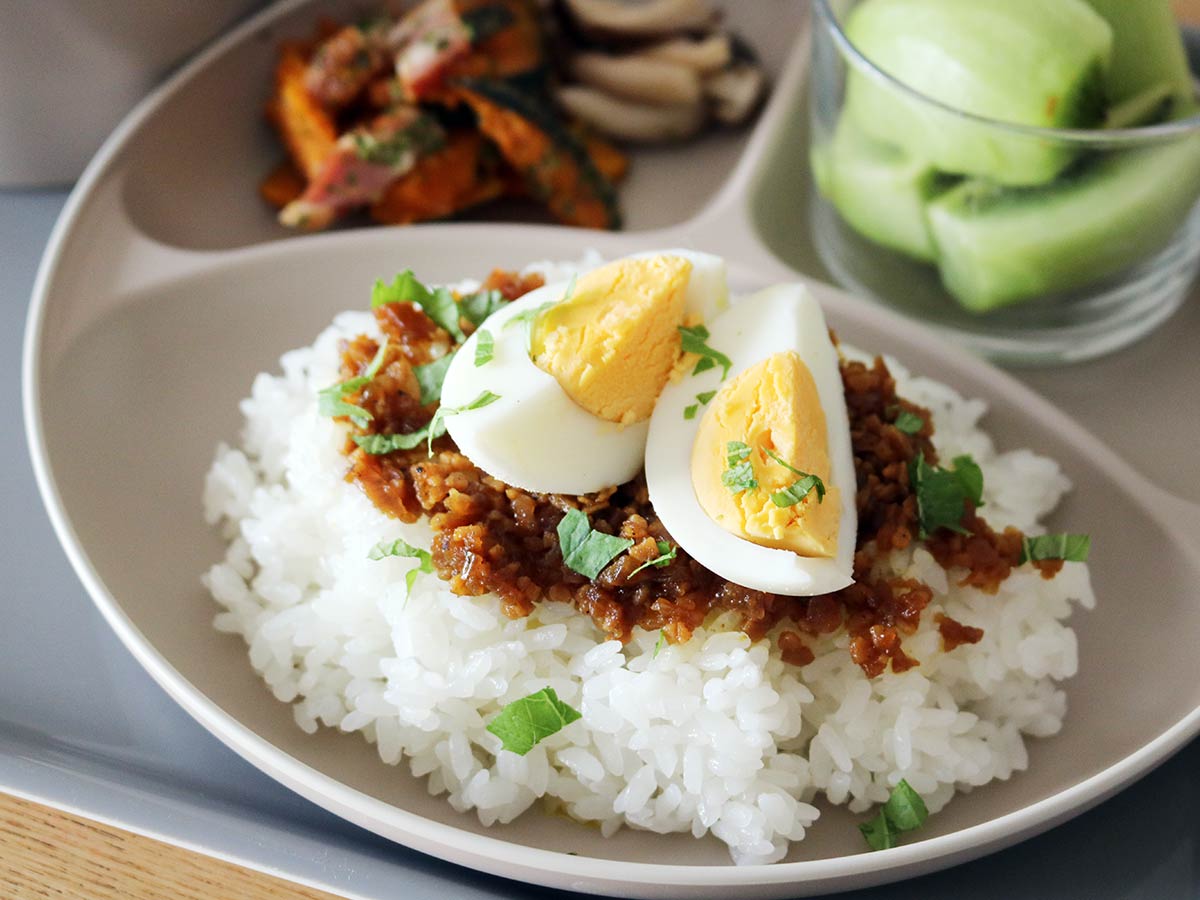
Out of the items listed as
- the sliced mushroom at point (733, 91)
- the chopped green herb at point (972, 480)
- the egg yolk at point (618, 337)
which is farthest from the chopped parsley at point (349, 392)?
the sliced mushroom at point (733, 91)

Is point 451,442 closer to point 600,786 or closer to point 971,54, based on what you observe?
point 600,786

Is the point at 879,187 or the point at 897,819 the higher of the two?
the point at 879,187

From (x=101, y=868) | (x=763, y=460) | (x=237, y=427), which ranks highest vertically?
(x=763, y=460)

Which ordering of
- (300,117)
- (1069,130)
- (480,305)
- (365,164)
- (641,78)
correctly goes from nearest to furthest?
(480,305) → (1069,130) → (365,164) → (300,117) → (641,78)

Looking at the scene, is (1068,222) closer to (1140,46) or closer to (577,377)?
(1140,46)

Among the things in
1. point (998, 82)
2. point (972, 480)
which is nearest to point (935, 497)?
point (972, 480)

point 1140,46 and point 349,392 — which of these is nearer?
point 349,392

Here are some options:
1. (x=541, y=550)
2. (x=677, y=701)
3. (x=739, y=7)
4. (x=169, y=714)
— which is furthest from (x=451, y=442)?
(x=739, y=7)
